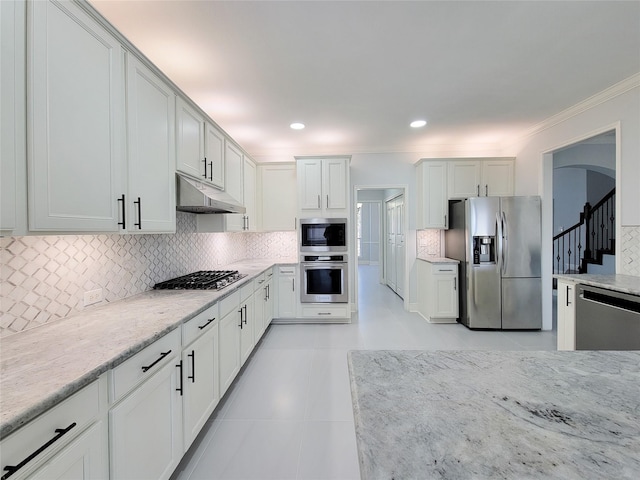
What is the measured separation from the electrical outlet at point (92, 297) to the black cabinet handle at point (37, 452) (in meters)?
1.00

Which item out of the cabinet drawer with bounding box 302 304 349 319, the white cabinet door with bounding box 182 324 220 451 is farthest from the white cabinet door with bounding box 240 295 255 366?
the cabinet drawer with bounding box 302 304 349 319

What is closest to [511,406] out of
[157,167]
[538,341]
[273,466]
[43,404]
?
[43,404]

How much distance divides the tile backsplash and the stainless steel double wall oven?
1.65m

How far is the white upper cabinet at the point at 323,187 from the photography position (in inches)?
165

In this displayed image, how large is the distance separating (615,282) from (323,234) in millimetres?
3049

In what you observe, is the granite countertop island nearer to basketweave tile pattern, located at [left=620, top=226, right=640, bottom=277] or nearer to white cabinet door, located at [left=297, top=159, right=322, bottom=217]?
basketweave tile pattern, located at [left=620, top=226, right=640, bottom=277]

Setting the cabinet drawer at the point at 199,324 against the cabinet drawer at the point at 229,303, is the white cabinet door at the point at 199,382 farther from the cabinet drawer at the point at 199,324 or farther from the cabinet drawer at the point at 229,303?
the cabinet drawer at the point at 229,303

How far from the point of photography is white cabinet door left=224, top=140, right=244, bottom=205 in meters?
3.26

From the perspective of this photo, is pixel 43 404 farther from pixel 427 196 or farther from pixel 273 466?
pixel 427 196

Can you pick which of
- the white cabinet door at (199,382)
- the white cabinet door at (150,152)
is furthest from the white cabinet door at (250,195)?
the white cabinet door at (199,382)

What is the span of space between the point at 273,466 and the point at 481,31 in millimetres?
3227

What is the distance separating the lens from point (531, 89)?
2924 millimetres

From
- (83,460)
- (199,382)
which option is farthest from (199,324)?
(83,460)

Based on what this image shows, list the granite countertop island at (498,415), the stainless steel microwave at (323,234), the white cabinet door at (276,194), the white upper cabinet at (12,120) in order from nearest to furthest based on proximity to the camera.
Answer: the granite countertop island at (498,415) < the white upper cabinet at (12,120) < the stainless steel microwave at (323,234) < the white cabinet door at (276,194)
